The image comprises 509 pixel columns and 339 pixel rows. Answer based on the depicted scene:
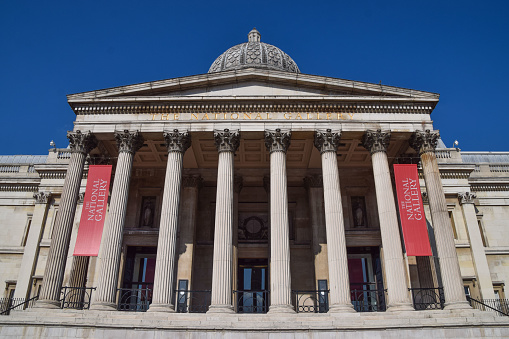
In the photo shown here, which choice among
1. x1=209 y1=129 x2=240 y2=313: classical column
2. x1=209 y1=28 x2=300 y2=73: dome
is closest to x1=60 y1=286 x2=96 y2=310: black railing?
x1=209 y1=129 x2=240 y2=313: classical column

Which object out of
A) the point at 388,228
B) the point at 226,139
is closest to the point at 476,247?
the point at 388,228

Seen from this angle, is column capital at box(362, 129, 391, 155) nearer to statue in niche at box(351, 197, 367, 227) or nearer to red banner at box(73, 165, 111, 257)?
statue in niche at box(351, 197, 367, 227)

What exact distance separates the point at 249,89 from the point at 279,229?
26.1ft

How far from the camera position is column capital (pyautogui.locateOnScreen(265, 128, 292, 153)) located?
843 inches

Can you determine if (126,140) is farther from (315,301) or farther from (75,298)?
(315,301)

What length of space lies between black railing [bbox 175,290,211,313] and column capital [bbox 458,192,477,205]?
18482 millimetres

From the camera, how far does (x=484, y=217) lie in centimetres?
3047

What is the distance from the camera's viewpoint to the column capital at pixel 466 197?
2898 centimetres

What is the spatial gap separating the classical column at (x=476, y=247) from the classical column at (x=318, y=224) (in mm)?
10795

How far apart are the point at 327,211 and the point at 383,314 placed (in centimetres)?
515

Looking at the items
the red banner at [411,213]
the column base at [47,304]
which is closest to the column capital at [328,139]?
the red banner at [411,213]

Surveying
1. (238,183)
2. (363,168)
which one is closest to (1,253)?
(238,183)

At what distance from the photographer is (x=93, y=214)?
2011 centimetres

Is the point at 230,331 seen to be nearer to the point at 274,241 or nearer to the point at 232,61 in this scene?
the point at 274,241
